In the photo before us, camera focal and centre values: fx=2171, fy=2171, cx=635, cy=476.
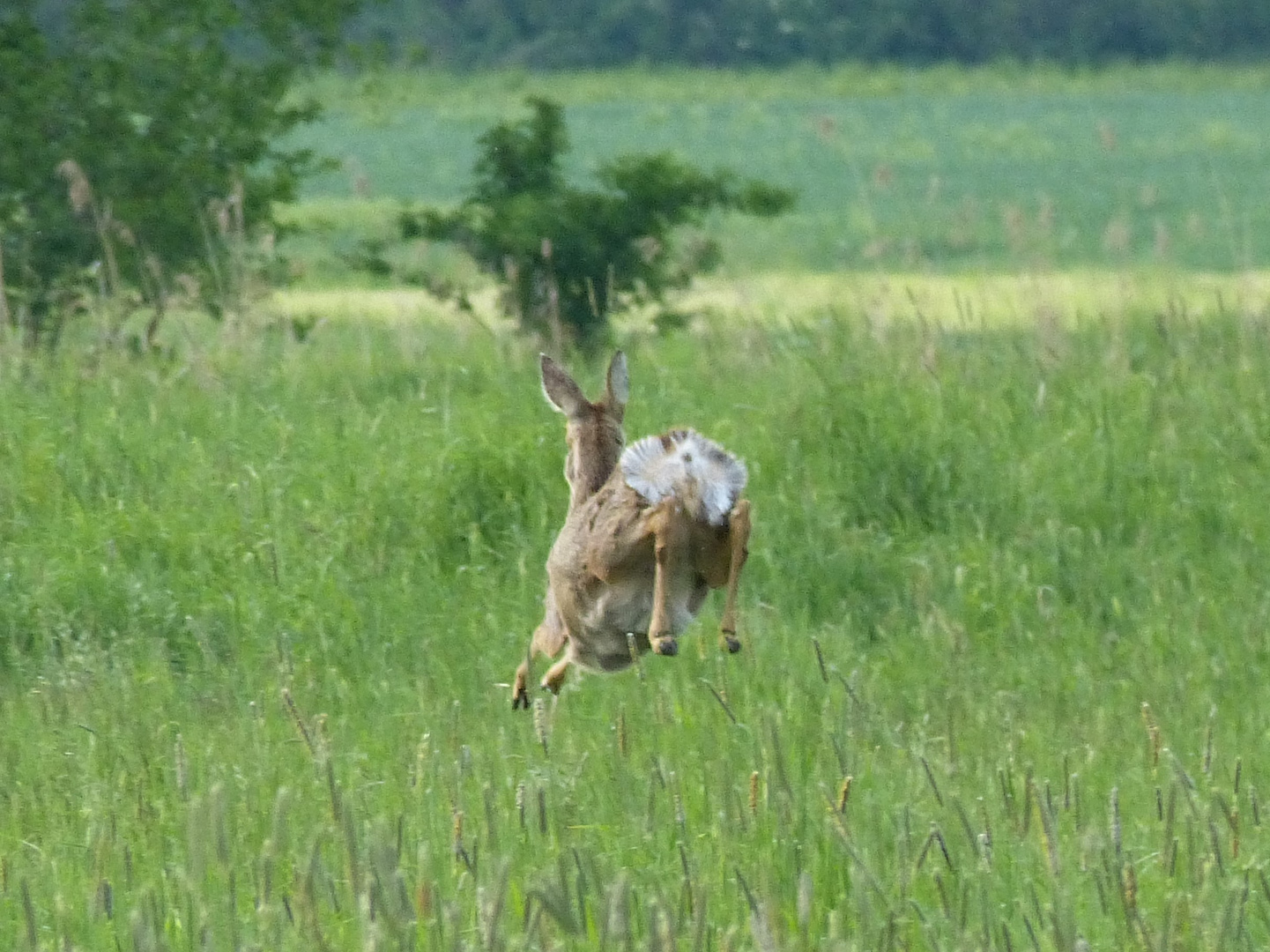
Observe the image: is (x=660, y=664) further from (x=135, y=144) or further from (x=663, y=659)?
(x=135, y=144)

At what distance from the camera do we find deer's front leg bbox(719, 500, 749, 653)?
104 inches

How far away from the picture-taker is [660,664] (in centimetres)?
479

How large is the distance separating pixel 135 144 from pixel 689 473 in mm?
7438

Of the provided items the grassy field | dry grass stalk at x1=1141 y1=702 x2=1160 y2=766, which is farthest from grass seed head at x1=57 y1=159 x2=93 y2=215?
dry grass stalk at x1=1141 y1=702 x2=1160 y2=766

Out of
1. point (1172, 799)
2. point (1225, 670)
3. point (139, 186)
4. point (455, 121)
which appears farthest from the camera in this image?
point (455, 121)

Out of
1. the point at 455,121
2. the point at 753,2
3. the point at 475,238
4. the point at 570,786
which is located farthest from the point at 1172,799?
the point at 753,2

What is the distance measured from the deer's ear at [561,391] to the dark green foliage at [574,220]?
6.23 m

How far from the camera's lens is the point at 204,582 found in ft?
18.6

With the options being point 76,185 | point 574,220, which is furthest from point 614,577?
point 574,220

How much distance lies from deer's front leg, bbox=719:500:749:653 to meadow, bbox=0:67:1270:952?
0.22m

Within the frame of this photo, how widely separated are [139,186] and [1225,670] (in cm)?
605

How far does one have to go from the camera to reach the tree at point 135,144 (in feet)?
30.7

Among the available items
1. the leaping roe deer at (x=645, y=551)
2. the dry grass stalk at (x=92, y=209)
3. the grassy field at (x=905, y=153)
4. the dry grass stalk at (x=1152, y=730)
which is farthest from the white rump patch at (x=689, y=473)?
the grassy field at (x=905, y=153)

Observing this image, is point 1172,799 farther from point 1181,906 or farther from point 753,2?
point 753,2
